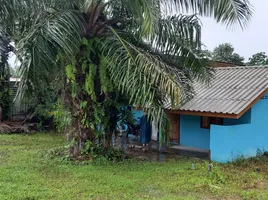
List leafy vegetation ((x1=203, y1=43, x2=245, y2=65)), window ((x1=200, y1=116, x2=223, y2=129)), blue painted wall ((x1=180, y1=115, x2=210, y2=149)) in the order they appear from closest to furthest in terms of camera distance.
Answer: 1. window ((x1=200, y1=116, x2=223, y2=129))
2. blue painted wall ((x1=180, y1=115, x2=210, y2=149))
3. leafy vegetation ((x1=203, y1=43, x2=245, y2=65))

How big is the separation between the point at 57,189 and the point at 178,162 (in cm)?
424

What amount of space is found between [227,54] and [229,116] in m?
22.4

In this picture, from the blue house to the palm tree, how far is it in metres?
1.55

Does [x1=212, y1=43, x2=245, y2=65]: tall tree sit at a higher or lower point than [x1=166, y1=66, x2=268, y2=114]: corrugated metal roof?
higher

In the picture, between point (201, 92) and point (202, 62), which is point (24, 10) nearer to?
point (202, 62)

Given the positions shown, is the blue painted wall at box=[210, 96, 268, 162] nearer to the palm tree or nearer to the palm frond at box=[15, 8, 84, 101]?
the palm tree

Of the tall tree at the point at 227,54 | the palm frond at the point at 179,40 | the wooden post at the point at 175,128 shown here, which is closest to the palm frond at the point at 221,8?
the palm frond at the point at 179,40

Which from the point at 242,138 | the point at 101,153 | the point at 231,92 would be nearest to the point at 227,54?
the point at 231,92

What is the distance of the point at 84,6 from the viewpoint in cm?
812

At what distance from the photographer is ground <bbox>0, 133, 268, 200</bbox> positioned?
246 inches

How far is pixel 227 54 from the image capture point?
99.3ft

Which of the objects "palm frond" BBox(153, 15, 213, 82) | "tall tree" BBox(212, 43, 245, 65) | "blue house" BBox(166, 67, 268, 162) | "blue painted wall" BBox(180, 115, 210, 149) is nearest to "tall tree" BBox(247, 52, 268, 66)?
"tall tree" BBox(212, 43, 245, 65)

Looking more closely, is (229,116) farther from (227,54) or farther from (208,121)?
(227,54)

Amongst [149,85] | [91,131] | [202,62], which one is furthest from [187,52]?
[91,131]
